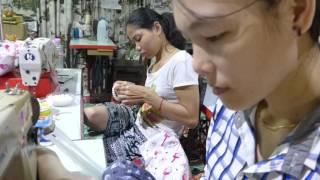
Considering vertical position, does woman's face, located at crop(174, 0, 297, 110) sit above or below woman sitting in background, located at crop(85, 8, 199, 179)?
above

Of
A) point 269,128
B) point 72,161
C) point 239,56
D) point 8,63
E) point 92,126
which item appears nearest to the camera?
point 239,56

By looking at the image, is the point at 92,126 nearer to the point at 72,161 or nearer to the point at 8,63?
the point at 8,63

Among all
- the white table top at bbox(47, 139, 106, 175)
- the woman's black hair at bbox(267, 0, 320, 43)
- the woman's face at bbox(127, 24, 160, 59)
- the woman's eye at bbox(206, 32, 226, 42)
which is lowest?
the white table top at bbox(47, 139, 106, 175)

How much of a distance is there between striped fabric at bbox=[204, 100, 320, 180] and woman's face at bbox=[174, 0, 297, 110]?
4.4 inches

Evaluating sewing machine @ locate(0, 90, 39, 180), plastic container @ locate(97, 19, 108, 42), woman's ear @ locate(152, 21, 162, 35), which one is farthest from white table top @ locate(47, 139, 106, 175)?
plastic container @ locate(97, 19, 108, 42)

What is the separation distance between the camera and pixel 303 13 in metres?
0.46

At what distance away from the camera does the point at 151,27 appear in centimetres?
187

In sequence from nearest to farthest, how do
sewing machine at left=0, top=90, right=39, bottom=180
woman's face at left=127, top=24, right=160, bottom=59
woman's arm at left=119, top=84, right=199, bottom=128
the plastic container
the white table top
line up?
1. sewing machine at left=0, top=90, right=39, bottom=180
2. the white table top
3. woman's arm at left=119, top=84, right=199, bottom=128
4. woman's face at left=127, top=24, right=160, bottom=59
5. the plastic container

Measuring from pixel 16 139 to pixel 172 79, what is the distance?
1139mm

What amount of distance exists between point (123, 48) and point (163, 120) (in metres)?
2.72

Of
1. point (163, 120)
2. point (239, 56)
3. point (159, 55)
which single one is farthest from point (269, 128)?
point (159, 55)

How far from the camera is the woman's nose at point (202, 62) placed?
1.65ft

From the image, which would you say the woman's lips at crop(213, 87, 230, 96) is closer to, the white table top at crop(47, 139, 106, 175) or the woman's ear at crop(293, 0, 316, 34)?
the woman's ear at crop(293, 0, 316, 34)

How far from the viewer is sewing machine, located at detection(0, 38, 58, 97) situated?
1.58 metres
